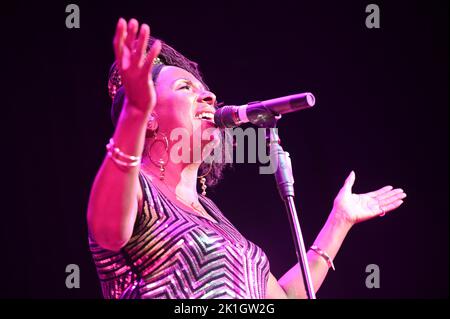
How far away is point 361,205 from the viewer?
90.9 inches

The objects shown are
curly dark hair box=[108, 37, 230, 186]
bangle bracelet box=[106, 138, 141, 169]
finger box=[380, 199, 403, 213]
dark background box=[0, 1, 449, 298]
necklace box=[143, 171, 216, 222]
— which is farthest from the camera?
dark background box=[0, 1, 449, 298]

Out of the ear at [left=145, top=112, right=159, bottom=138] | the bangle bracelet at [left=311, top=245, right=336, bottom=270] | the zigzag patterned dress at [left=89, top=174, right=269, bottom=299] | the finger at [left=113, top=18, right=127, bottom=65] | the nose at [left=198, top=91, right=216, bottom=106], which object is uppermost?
the finger at [left=113, top=18, right=127, bottom=65]

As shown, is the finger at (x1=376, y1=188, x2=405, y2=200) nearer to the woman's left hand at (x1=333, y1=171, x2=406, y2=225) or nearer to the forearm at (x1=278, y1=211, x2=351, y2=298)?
the woman's left hand at (x1=333, y1=171, x2=406, y2=225)

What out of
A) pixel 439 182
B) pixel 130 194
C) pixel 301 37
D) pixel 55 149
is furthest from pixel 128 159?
pixel 439 182

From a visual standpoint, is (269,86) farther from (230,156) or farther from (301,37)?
(230,156)

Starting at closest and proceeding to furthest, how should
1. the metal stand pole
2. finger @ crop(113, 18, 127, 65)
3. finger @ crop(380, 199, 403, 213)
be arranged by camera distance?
finger @ crop(113, 18, 127, 65)
the metal stand pole
finger @ crop(380, 199, 403, 213)

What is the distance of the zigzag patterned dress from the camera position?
1.74 meters

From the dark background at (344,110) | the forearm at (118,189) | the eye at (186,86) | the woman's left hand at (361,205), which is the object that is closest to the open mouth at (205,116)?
the eye at (186,86)

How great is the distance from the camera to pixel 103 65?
2.84 metres

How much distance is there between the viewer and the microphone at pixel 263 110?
1646 millimetres

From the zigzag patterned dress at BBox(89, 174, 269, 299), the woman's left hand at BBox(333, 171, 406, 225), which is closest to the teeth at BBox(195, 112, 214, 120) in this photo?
Result: the zigzag patterned dress at BBox(89, 174, 269, 299)

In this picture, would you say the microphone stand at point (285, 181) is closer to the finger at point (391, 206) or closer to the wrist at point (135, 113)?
the wrist at point (135, 113)

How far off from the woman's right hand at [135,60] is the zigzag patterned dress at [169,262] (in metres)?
0.50

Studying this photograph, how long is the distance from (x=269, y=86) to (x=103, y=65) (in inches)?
38.7
